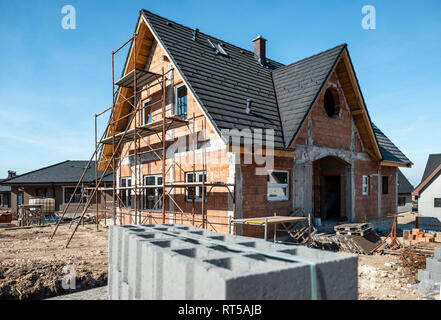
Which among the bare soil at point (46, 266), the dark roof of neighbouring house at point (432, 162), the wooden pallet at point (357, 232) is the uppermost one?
the dark roof of neighbouring house at point (432, 162)

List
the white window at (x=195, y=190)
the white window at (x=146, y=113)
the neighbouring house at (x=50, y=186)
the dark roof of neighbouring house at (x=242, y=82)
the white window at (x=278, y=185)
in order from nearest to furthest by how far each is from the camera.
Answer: the dark roof of neighbouring house at (x=242, y=82)
the white window at (x=278, y=185)
the white window at (x=195, y=190)
the white window at (x=146, y=113)
the neighbouring house at (x=50, y=186)

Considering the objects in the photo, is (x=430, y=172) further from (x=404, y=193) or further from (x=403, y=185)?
(x=403, y=185)

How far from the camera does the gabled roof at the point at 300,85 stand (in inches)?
461

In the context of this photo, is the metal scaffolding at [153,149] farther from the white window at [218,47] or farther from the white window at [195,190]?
the white window at [218,47]

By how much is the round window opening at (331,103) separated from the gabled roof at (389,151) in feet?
12.1

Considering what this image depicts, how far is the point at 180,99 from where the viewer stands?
13.0 meters

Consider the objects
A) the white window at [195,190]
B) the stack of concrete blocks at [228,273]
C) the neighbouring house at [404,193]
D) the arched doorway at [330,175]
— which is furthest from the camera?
the neighbouring house at [404,193]

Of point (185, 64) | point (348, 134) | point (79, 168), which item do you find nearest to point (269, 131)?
point (185, 64)

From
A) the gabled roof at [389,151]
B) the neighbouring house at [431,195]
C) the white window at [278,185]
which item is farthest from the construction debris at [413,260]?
the neighbouring house at [431,195]

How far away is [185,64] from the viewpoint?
11.6m

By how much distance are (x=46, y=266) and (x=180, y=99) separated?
7.68 metres

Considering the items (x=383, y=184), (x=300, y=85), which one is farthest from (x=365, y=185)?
(x=300, y=85)
